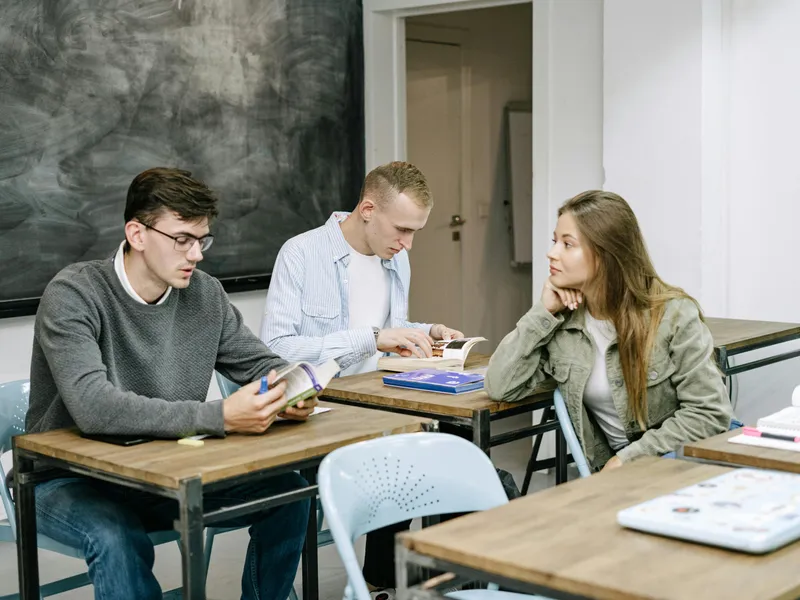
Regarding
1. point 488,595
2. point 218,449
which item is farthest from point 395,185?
point 488,595

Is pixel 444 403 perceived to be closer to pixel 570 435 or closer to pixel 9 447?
pixel 570 435

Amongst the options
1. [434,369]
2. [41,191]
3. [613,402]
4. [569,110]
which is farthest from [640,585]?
[569,110]

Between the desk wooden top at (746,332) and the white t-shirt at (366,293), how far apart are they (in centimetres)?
113

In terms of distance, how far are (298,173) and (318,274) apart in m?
1.81

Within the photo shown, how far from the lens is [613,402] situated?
2.89 meters

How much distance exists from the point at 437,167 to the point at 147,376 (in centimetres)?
422

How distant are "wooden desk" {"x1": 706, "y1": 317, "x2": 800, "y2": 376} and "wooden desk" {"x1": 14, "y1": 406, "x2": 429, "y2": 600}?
147 centimetres

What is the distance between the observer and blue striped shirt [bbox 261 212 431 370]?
3438 millimetres


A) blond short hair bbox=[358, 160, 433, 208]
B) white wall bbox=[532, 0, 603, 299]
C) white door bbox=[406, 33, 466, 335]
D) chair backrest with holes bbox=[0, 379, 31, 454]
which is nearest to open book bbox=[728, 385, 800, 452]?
blond short hair bbox=[358, 160, 433, 208]

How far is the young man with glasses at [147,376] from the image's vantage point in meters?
2.43

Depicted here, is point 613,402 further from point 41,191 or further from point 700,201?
point 41,191

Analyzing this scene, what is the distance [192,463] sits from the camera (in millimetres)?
2197

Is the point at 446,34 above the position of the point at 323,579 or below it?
above

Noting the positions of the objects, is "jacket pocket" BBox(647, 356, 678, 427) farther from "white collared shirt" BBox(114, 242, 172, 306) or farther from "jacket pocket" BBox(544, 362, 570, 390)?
"white collared shirt" BBox(114, 242, 172, 306)
